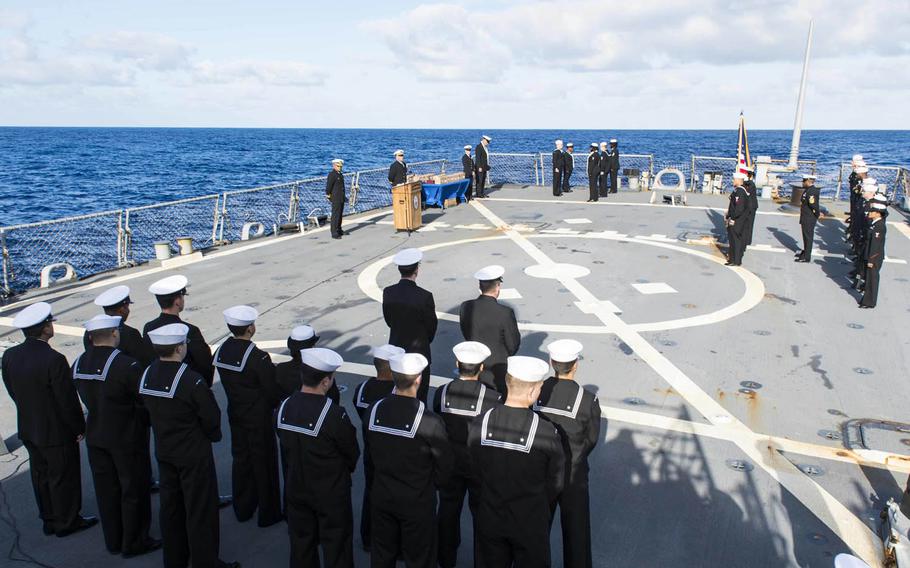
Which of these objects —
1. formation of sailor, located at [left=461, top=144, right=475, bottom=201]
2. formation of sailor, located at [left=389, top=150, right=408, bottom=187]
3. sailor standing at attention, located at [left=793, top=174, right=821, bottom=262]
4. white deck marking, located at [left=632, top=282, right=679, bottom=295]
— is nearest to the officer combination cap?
white deck marking, located at [left=632, top=282, right=679, bottom=295]

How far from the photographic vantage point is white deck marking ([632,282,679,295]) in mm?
11408

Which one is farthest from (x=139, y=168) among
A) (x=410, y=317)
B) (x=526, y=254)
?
(x=410, y=317)

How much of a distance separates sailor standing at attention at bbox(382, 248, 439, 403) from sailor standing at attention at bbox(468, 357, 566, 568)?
2542 millimetres

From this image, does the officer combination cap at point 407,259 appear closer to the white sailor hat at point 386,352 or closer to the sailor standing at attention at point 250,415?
the sailor standing at attention at point 250,415

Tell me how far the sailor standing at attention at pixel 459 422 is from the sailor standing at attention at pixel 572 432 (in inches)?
16.9

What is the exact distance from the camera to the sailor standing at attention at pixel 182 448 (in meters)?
4.42

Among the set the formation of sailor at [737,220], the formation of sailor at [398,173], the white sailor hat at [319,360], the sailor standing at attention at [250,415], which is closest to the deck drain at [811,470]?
the white sailor hat at [319,360]

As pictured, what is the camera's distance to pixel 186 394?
4.41 metres

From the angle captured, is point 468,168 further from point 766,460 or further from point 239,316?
point 239,316

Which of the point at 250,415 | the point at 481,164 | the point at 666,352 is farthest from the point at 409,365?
the point at 481,164

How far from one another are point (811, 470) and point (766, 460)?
1.19 feet

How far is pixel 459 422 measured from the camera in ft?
14.6

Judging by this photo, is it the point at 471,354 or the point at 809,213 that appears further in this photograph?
the point at 809,213

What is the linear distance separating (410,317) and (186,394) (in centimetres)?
247
